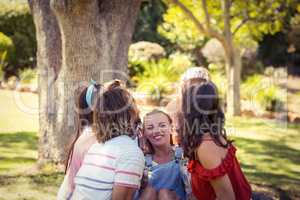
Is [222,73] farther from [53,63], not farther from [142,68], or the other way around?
[53,63]

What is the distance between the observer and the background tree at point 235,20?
13.5 meters

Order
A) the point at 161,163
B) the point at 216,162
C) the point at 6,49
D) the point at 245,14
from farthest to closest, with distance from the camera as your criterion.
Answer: the point at 6,49
the point at 245,14
the point at 161,163
the point at 216,162

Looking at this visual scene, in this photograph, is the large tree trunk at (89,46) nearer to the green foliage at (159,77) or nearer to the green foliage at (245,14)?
the green foliage at (245,14)

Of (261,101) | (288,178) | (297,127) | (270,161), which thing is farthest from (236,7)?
(288,178)

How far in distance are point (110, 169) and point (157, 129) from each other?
82cm

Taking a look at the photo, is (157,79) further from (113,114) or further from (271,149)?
(113,114)

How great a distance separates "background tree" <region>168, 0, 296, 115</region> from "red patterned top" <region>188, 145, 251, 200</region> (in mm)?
9835

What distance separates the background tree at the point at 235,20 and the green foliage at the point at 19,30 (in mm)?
7692

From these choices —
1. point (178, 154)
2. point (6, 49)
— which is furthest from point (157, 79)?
point (178, 154)

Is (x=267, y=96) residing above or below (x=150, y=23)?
below

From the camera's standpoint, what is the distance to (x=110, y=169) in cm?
326

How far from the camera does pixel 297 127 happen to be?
1210cm

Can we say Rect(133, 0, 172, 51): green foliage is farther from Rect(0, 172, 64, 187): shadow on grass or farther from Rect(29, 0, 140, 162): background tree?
Rect(0, 172, 64, 187): shadow on grass

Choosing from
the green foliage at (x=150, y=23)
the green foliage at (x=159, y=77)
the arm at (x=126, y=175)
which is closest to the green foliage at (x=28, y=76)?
the green foliage at (x=159, y=77)
